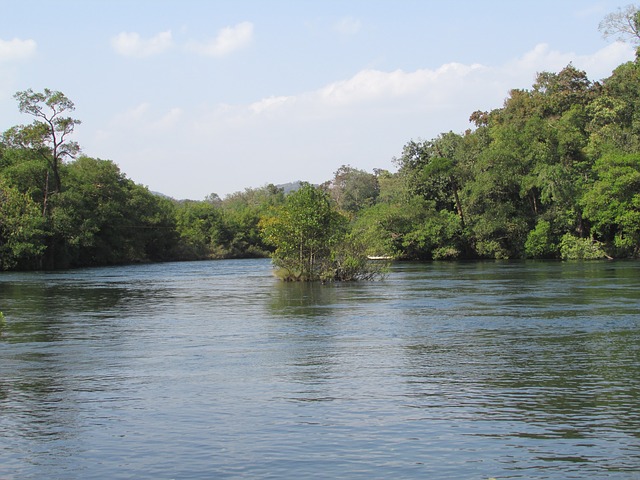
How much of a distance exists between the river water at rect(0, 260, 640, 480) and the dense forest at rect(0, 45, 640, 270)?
45.8 metres

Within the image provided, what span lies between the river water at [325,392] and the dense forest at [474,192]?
45754 millimetres

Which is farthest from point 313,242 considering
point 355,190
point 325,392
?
point 355,190

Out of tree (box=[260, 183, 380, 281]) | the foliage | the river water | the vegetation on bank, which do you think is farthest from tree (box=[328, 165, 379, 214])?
the river water

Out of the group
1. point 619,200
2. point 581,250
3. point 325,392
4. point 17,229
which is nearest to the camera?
point 325,392

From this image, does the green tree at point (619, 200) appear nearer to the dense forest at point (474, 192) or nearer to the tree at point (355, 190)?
the dense forest at point (474, 192)

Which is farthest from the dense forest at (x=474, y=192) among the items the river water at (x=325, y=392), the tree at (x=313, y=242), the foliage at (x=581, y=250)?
the river water at (x=325, y=392)

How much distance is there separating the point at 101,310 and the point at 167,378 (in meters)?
18.3

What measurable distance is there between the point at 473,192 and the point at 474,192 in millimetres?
317

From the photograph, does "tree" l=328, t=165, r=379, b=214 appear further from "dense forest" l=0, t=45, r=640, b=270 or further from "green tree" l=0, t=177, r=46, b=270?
"green tree" l=0, t=177, r=46, b=270

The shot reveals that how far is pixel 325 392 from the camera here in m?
16.9

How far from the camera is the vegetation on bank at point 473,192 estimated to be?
77938 mm

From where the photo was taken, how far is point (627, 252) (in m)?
78.6

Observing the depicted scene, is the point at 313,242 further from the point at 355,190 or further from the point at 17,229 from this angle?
the point at 355,190

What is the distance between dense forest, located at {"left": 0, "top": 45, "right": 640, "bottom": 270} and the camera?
7794cm
